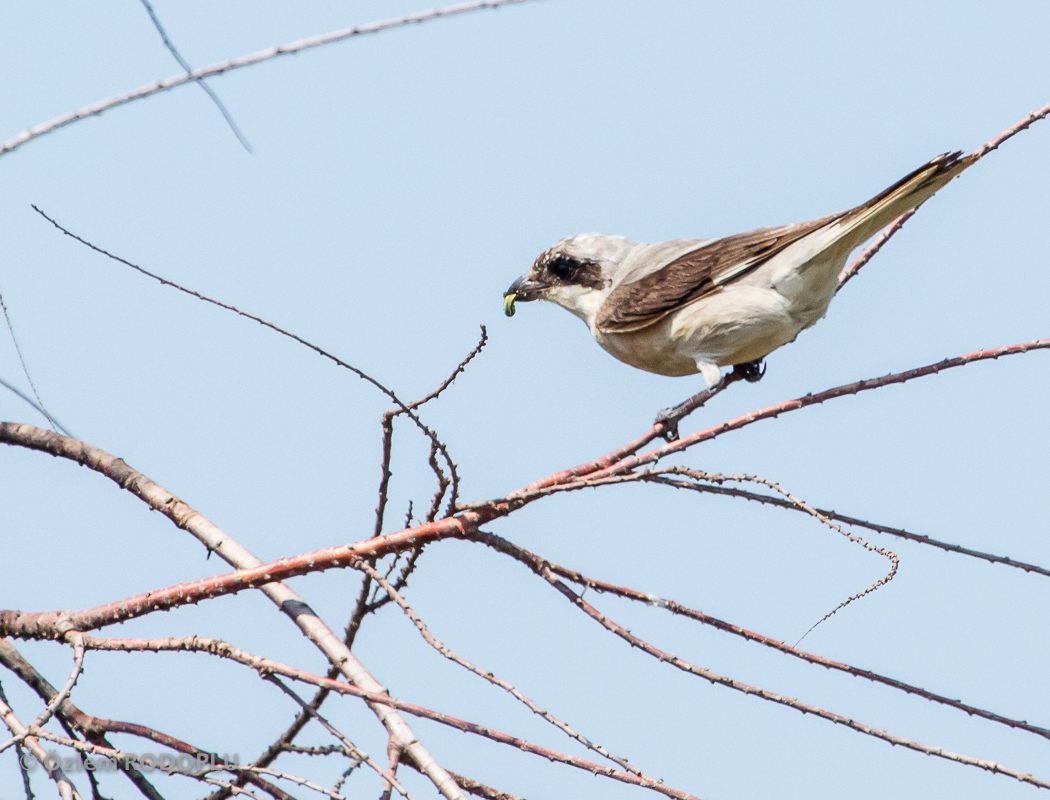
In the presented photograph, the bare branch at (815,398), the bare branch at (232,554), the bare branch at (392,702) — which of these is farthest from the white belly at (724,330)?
the bare branch at (392,702)

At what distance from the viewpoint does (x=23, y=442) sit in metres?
3.66

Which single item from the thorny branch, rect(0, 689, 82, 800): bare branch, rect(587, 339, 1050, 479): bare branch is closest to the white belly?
the thorny branch

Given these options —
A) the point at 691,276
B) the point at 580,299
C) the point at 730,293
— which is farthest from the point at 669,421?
the point at 580,299

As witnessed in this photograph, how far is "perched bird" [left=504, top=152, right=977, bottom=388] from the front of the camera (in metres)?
4.71

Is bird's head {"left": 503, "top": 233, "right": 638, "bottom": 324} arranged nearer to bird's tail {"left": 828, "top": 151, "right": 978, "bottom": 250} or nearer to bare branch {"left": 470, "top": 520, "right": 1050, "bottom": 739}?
bird's tail {"left": 828, "top": 151, "right": 978, "bottom": 250}

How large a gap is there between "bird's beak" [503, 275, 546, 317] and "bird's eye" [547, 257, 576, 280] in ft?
0.43

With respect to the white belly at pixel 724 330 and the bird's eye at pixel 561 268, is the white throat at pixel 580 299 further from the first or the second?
the white belly at pixel 724 330

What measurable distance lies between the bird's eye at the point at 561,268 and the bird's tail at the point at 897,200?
1.82 m

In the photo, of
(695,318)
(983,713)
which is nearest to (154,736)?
(983,713)

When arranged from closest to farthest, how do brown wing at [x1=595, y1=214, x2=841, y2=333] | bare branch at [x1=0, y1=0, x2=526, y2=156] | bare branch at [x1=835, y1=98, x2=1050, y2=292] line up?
1. bare branch at [x1=0, y1=0, x2=526, y2=156]
2. bare branch at [x1=835, y1=98, x2=1050, y2=292]
3. brown wing at [x1=595, y1=214, x2=841, y2=333]

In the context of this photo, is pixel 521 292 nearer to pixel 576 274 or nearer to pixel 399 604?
pixel 576 274

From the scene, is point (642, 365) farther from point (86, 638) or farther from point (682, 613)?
point (86, 638)

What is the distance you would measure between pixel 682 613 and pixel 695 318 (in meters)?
2.63

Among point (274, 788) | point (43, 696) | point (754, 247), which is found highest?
point (754, 247)
